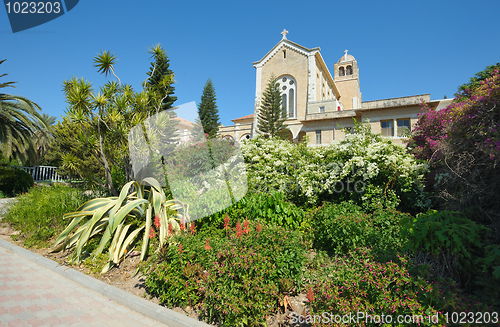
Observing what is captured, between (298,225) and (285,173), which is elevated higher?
(285,173)

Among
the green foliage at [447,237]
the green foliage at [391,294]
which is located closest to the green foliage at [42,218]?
the green foliage at [391,294]

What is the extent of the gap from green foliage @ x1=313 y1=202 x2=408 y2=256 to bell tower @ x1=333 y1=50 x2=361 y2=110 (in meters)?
41.0

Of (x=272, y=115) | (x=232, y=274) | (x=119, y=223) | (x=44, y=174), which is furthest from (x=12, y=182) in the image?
(x=272, y=115)

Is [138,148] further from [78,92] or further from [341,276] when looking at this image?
[341,276]

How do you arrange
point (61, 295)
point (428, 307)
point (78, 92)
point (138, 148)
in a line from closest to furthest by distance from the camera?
point (428, 307) < point (61, 295) < point (78, 92) < point (138, 148)

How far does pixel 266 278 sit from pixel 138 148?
500 centimetres

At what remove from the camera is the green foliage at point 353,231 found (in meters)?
3.73

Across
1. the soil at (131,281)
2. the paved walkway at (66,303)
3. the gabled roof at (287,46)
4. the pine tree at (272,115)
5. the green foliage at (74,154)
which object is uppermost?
the gabled roof at (287,46)

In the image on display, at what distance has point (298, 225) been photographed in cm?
482

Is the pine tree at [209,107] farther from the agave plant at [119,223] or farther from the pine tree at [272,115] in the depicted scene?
the agave plant at [119,223]

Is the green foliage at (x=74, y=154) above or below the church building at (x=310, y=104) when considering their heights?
below

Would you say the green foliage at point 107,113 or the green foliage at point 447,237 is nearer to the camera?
the green foliage at point 447,237

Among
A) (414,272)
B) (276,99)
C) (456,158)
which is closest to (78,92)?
(414,272)

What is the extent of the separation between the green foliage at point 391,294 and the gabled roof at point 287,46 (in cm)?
3020
